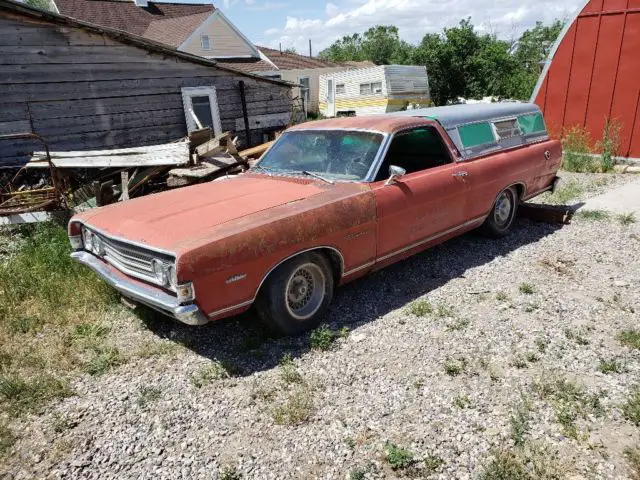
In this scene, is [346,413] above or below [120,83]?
below

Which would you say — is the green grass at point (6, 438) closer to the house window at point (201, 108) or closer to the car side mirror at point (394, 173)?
the car side mirror at point (394, 173)

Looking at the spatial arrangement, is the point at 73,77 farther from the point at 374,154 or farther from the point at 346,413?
the point at 346,413

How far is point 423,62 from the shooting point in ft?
97.6

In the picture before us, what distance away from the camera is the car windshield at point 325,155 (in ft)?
14.5

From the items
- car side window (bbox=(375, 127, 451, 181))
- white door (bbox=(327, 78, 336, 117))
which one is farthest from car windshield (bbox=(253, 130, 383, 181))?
white door (bbox=(327, 78, 336, 117))

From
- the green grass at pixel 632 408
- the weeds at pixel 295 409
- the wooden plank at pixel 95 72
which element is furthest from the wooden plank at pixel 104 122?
the green grass at pixel 632 408

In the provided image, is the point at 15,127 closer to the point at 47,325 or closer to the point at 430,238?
the point at 47,325

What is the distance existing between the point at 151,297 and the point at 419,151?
3.25 meters

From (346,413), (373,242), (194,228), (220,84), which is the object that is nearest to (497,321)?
(373,242)

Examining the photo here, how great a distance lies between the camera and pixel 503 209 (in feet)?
19.6

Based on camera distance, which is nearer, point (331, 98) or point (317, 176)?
point (317, 176)

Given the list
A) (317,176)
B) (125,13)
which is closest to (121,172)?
(317,176)

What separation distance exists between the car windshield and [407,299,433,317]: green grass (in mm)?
1289

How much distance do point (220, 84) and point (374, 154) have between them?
28.5ft
